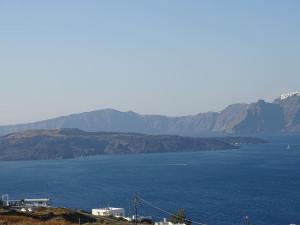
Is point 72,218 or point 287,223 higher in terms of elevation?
point 72,218

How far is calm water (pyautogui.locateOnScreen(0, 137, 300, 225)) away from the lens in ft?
257

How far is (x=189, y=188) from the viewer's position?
10450cm

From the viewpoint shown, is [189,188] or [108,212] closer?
[108,212]

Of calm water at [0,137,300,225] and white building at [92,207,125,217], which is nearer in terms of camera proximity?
white building at [92,207,125,217]

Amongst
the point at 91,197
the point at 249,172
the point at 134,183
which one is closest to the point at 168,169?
the point at 249,172

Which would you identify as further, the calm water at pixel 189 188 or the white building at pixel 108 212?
the calm water at pixel 189 188

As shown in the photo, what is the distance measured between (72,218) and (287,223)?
34.4 m

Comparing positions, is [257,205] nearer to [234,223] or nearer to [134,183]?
[234,223]

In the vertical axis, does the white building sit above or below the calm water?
above

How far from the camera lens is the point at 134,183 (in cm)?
11294

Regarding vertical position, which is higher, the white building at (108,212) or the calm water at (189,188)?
the white building at (108,212)

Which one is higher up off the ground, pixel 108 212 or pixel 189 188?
pixel 108 212

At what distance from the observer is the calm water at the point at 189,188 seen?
78438 mm

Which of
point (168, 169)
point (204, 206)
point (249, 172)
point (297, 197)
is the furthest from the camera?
point (168, 169)
